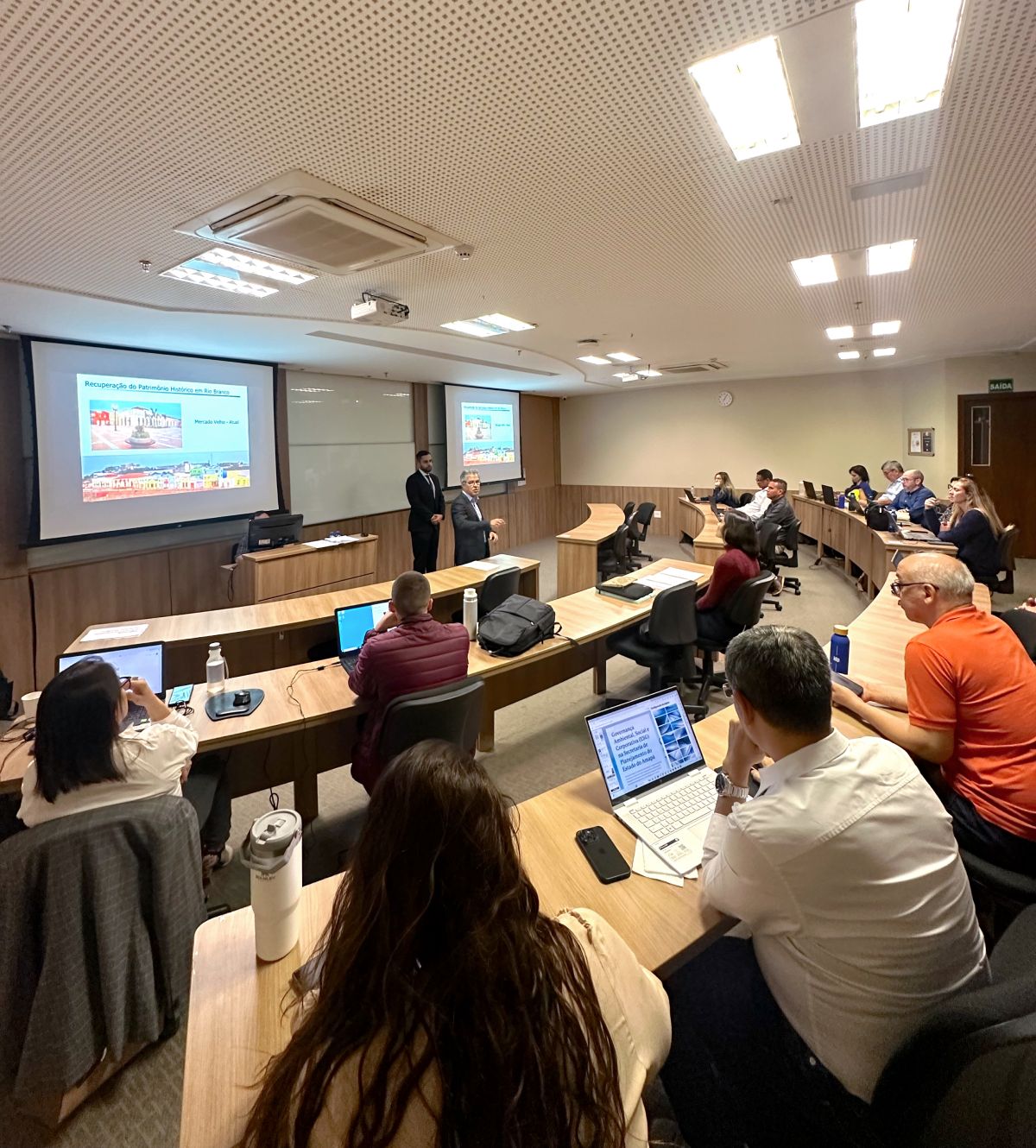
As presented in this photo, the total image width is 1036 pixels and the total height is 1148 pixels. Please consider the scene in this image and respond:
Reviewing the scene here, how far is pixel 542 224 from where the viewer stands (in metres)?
2.65

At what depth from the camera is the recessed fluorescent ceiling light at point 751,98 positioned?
5.23 ft

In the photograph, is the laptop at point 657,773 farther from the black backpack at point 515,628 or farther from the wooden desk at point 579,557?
the wooden desk at point 579,557

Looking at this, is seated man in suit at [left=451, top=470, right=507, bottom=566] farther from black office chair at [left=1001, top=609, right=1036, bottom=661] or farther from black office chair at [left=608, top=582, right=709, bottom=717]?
black office chair at [left=1001, top=609, right=1036, bottom=661]

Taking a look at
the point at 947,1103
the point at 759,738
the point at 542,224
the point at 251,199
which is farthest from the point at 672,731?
the point at 251,199

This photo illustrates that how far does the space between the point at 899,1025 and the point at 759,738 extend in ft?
1.78

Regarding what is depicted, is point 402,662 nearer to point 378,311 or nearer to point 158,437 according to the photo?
point 378,311

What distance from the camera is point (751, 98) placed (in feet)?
5.79

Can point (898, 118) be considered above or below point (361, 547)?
above

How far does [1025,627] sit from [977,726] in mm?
1445

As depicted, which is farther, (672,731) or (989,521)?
(989,521)

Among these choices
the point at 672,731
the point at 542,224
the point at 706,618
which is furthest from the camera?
the point at 706,618

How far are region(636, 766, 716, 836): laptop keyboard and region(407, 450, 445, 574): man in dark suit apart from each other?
5526 mm

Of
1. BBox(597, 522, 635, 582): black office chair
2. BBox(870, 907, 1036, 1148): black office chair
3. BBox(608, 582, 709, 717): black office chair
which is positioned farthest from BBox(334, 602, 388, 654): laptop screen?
BBox(597, 522, 635, 582): black office chair

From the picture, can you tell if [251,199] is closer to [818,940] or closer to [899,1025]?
[818,940]
